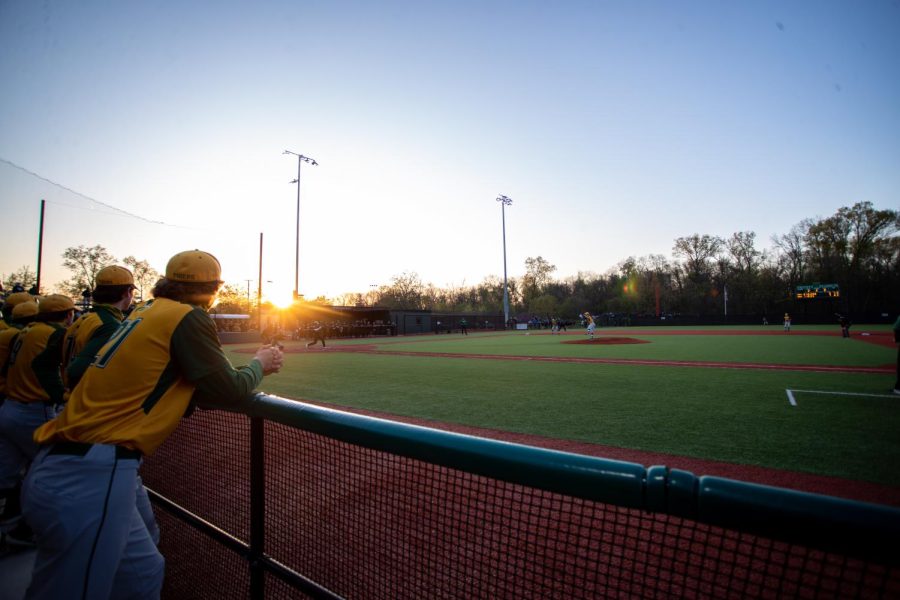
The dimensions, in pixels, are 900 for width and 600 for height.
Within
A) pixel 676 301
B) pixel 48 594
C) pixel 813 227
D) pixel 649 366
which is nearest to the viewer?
pixel 48 594

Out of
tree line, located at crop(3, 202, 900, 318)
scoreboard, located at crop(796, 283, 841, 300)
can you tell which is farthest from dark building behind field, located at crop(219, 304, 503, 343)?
scoreboard, located at crop(796, 283, 841, 300)

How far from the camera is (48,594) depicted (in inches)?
69.6

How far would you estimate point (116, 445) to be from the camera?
6.24 feet

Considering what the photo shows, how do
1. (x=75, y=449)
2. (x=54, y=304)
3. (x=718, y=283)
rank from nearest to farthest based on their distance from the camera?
(x=75, y=449), (x=54, y=304), (x=718, y=283)

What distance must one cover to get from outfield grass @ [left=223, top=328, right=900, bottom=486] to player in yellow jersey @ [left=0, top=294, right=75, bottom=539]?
5064mm

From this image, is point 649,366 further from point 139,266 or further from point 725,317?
point 139,266

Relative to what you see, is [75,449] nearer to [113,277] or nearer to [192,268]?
[192,268]

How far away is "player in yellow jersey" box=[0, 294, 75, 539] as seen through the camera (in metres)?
3.94

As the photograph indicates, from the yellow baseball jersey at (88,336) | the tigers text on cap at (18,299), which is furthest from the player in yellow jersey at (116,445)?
the tigers text on cap at (18,299)

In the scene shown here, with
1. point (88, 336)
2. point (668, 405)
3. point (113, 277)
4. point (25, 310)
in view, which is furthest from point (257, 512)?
point (668, 405)

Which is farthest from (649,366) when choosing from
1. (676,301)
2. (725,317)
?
(676,301)

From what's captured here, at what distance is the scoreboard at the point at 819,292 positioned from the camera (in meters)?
47.2

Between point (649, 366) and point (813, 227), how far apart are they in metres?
65.7

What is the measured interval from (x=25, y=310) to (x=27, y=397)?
127 cm
